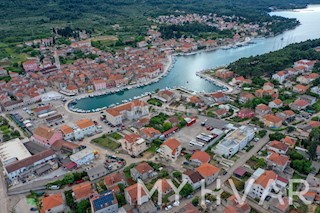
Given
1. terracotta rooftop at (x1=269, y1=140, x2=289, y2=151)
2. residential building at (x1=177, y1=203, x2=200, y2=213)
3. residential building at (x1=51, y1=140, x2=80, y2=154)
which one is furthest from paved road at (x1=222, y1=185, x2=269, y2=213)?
residential building at (x1=51, y1=140, x2=80, y2=154)

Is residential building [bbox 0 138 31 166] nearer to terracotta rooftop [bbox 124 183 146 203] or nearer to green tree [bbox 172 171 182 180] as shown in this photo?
terracotta rooftop [bbox 124 183 146 203]

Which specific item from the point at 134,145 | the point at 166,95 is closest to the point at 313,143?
the point at 134,145

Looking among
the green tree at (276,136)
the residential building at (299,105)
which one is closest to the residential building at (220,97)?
the residential building at (299,105)

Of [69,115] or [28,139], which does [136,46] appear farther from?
[28,139]

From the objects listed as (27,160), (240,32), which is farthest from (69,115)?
(240,32)

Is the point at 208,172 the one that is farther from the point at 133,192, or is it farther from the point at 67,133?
the point at 67,133
